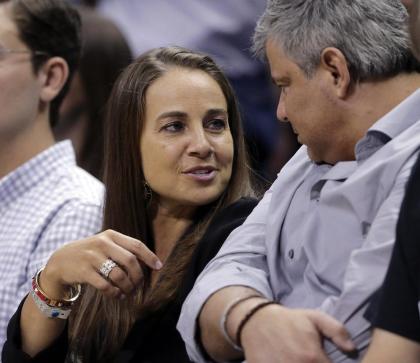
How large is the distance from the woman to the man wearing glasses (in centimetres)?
29

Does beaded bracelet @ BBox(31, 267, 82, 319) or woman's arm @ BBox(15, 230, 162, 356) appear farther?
beaded bracelet @ BBox(31, 267, 82, 319)

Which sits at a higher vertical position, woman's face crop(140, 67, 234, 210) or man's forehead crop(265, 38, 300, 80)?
man's forehead crop(265, 38, 300, 80)

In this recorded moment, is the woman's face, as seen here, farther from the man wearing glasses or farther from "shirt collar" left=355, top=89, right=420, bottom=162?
"shirt collar" left=355, top=89, right=420, bottom=162

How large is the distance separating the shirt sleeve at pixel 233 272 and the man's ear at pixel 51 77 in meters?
1.43

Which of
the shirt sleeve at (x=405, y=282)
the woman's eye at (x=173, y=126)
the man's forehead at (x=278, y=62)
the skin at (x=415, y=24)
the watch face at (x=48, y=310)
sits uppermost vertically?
the skin at (x=415, y=24)

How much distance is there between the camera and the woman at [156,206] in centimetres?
259

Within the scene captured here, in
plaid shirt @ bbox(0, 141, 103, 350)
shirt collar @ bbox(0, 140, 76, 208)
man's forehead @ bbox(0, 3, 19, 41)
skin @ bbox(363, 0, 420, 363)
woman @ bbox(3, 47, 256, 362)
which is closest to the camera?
skin @ bbox(363, 0, 420, 363)

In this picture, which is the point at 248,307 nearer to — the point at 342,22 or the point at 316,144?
the point at 316,144

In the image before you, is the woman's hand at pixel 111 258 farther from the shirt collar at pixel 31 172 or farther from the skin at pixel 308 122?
the shirt collar at pixel 31 172

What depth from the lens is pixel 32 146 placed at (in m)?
3.51

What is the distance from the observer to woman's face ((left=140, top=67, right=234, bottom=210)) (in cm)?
276

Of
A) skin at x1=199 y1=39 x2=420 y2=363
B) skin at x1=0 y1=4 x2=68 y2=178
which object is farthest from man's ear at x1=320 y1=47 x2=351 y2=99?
skin at x1=0 y1=4 x2=68 y2=178

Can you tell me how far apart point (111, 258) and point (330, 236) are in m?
0.59

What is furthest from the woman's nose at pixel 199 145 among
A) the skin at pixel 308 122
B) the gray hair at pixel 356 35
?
the gray hair at pixel 356 35
